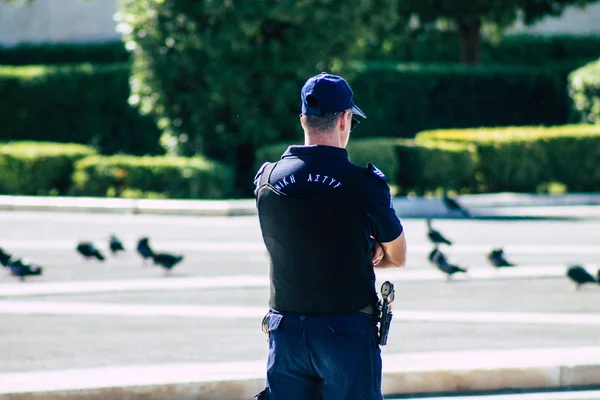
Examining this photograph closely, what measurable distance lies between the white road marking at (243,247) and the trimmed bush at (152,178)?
517 centimetres

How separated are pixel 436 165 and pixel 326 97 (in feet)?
57.1

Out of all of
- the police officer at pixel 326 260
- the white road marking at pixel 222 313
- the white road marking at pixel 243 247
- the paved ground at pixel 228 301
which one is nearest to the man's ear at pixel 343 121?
the police officer at pixel 326 260

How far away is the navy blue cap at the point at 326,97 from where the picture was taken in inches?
161

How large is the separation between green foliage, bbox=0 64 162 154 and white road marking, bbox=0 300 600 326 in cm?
1545

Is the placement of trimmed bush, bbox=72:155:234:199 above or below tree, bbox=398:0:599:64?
below

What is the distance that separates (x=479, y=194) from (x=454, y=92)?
6.45m

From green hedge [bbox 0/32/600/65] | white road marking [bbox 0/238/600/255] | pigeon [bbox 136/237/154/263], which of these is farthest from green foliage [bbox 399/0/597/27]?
pigeon [bbox 136/237/154/263]

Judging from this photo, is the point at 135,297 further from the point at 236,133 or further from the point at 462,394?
the point at 236,133

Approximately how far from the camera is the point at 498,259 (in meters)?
12.0

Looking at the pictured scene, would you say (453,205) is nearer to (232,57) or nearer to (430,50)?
(232,57)

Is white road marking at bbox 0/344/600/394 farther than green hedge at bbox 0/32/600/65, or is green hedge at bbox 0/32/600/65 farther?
green hedge at bbox 0/32/600/65

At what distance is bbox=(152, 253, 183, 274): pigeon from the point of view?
1191 centimetres

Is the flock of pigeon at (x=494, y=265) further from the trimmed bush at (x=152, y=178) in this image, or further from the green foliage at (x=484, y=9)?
the green foliage at (x=484, y=9)

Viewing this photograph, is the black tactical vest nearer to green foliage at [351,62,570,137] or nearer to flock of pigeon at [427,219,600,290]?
flock of pigeon at [427,219,600,290]
